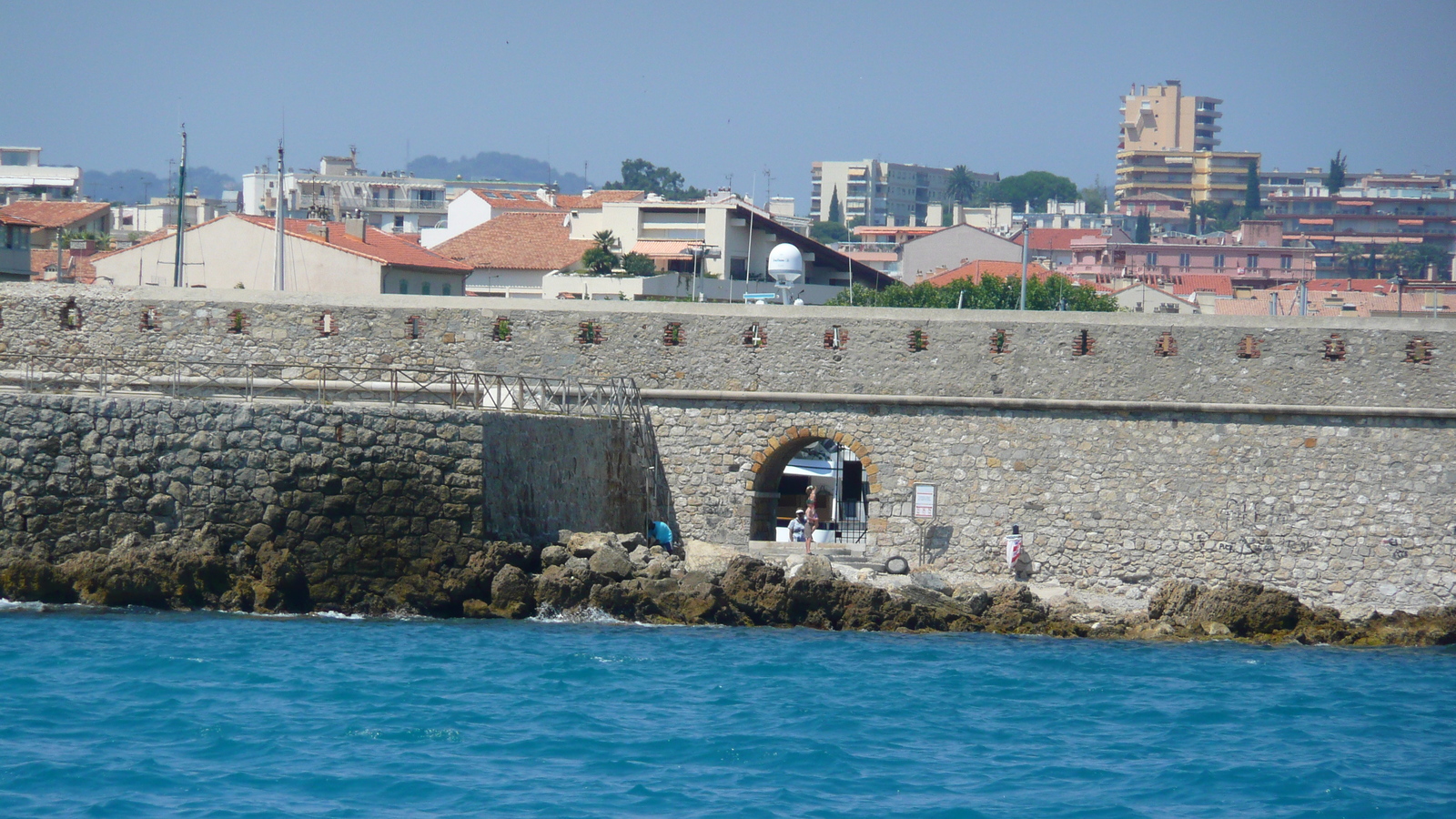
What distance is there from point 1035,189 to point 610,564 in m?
115

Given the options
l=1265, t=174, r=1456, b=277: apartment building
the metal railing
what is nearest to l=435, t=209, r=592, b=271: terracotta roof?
the metal railing

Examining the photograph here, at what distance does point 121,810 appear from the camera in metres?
11.4

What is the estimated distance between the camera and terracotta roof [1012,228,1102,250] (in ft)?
271

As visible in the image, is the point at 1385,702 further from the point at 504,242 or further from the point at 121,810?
the point at 504,242

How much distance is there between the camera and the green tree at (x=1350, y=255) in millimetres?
87625

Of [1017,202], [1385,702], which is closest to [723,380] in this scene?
[1385,702]

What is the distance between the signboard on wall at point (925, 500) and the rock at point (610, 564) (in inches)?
183

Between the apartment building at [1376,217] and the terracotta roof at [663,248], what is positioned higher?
the apartment building at [1376,217]

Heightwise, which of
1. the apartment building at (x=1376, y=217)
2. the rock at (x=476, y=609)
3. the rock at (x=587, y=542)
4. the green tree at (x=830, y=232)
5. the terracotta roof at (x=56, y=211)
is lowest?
the rock at (x=476, y=609)

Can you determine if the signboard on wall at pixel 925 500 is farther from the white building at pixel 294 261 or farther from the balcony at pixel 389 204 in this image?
the balcony at pixel 389 204

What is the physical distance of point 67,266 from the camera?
37750mm

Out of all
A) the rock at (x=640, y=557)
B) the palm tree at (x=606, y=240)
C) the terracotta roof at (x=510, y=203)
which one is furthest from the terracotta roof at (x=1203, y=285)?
the rock at (x=640, y=557)

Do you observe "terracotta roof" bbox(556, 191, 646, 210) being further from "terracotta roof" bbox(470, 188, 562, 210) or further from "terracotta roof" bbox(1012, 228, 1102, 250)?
"terracotta roof" bbox(1012, 228, 1102, 250)

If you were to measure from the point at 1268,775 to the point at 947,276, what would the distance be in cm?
3942
